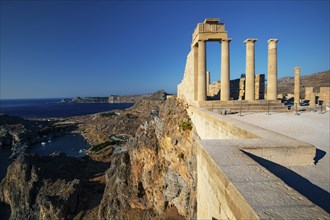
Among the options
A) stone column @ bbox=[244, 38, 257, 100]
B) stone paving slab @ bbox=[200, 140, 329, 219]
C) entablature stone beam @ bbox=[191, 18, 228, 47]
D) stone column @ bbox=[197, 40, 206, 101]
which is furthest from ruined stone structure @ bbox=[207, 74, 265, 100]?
stone paving slab @ bbox=[200, 140, 329, 219]

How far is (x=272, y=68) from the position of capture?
15.8 metres

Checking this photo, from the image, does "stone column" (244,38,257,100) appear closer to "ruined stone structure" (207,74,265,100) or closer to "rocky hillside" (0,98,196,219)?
"rocky hillside" (0,98,196,219)

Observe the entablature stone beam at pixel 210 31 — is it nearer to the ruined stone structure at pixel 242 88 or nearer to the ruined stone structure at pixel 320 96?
the ruined stone structure at pixel 242 88

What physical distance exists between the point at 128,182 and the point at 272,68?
2286 cm

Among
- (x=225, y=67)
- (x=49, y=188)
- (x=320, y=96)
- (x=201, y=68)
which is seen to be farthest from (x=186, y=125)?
(x=49, y=188)

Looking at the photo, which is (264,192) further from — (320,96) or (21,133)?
(21,133)

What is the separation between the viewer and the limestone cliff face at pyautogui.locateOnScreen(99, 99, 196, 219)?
672 inches

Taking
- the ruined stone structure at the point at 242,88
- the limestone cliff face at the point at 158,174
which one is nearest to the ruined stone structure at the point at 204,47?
the limestone cliff face at the point at 158,174

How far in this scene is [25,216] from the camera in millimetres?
29141

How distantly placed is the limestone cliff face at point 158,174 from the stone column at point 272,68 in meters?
7.22

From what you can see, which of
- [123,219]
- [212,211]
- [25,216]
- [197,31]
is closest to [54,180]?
[25,216]

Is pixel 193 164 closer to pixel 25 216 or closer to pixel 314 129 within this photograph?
pixel 314 129

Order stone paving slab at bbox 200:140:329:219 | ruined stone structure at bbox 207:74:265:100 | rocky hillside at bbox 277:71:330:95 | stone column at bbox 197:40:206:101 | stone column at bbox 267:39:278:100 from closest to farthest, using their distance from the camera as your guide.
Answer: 1. stone paving slab at bbox 200:140:329:219
2. stone column at bbox 197:40:206:101
3. stone column at bbox 267:39:278:100
4. ruined stone structure at bbox 207:74:265:100
5. rocky hillside at bbox 277:71:330:95

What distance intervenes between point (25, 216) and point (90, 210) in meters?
10.1
